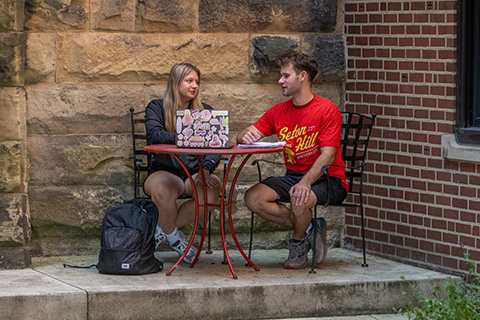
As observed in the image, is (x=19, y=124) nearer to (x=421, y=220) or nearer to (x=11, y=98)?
(x=11, y=98)

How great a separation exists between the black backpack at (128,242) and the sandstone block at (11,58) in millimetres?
1133

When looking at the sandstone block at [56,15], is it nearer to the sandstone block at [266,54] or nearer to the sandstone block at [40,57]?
the sandstone block at [40,57]

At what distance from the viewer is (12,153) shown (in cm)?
670

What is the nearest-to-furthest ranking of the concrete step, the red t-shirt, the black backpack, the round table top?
1. the concrete step
2. the round table top
3. the black backpack
4. the red t-shirt

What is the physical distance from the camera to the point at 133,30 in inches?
287

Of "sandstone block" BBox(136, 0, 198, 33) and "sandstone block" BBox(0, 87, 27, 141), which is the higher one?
"sandstone block" BBox(136, 0, 198, 33)

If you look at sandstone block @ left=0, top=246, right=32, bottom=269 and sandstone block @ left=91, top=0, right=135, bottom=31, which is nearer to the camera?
sandstone block @ left=0, top=246, right=32, bottom=269

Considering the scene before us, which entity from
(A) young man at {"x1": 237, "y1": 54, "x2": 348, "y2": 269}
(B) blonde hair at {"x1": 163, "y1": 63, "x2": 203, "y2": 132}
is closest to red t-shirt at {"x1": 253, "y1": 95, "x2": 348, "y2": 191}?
(A) young man at {"x1": 237, "y1": 54, "x2": 348, "y2": 269}

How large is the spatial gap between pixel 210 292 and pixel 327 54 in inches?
95.7

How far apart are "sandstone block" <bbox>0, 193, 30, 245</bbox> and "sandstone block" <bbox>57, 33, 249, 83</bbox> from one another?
→ 98 cm

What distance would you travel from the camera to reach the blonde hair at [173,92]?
681cm

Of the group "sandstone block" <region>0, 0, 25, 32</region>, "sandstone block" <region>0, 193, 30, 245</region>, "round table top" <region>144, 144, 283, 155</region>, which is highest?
"sandstone block" <region>0, 0, 25, 32</region>

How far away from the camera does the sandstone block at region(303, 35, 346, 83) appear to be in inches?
302

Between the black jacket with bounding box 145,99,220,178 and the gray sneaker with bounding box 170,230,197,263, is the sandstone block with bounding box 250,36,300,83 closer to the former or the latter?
the black jacket with bounding box 145,99,220,178
